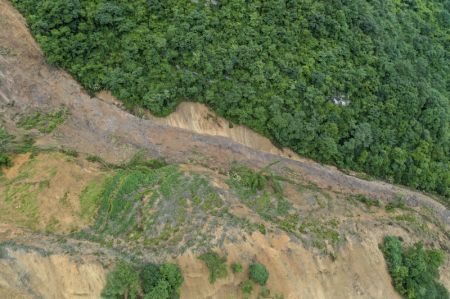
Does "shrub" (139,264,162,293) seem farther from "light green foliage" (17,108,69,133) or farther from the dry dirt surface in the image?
"light green foliage" (17,108,69,133)

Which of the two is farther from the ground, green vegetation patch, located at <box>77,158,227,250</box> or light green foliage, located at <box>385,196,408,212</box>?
green vegetation patch, located at <box>77,158,227,250</box>

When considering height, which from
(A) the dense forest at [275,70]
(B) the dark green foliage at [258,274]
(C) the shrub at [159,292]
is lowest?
(B) the dark green foliage at [258,274]

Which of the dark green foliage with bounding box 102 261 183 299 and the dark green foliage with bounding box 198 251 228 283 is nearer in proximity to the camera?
→ the dark green foliage with bounding box 102 261 183 299

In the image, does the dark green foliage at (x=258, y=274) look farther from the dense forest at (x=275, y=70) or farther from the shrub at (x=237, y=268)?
the dense forest at (x=275, y=70)

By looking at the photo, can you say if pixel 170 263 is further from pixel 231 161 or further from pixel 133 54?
pixel 133 54

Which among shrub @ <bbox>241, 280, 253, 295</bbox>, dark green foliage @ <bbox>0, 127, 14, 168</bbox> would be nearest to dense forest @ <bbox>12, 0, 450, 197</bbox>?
dark green foliage @ <bbox>0, 127, 14, 168</bbox>

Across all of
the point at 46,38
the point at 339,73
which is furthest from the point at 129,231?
the point at 339,73

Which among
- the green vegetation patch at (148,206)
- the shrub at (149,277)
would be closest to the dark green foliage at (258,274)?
the green vegetation patch at (148,206)
